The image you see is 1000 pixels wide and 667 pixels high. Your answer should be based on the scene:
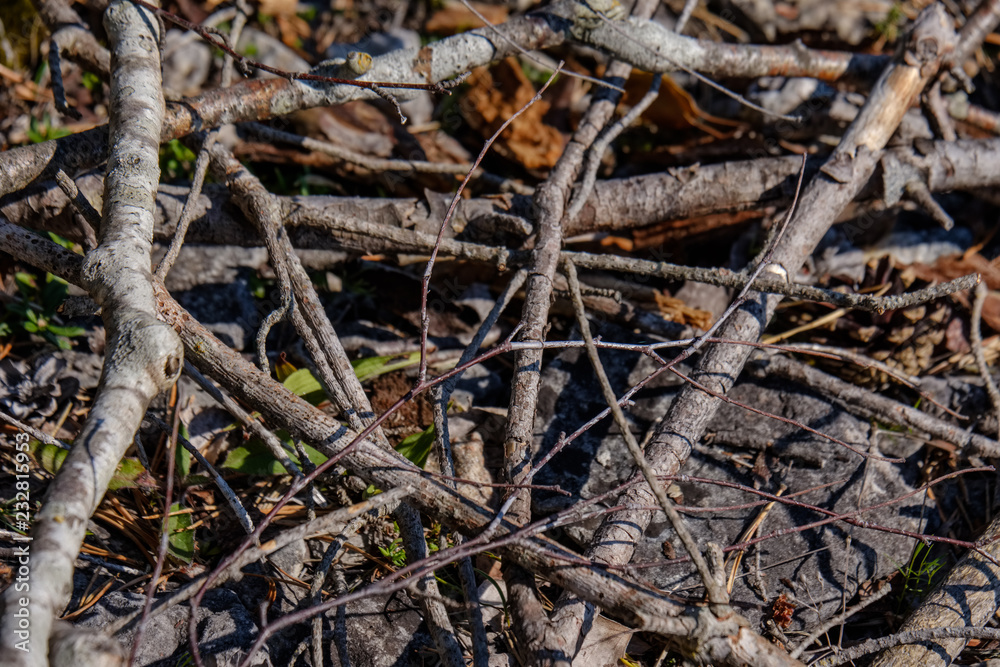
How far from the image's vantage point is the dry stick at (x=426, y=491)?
1561 millimetres

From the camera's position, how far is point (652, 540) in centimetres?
232

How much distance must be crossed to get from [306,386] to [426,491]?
943 mm

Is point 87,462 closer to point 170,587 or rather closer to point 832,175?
point 170,587

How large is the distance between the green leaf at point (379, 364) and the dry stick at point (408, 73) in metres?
1.10

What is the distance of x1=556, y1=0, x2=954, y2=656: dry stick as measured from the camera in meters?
2.00

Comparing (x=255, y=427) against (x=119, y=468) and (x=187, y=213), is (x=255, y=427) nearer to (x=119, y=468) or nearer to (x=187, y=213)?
(x=119, y=468)

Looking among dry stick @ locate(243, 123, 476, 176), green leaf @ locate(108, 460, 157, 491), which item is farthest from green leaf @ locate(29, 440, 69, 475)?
dry stick @ locate(243, 123, 476, 176)

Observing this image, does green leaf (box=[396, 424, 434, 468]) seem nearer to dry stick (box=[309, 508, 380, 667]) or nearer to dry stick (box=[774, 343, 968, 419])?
dry stick (box=[309, 508, 380, 667])

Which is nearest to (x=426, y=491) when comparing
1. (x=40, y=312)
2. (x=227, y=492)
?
(x=227, y=492)

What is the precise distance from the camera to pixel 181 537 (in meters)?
2.18

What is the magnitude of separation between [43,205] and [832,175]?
3.26 metres

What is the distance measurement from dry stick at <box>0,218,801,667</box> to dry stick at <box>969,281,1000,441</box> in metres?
1.67

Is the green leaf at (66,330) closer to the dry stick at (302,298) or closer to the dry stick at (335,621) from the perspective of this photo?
the dry stick at (302,298)

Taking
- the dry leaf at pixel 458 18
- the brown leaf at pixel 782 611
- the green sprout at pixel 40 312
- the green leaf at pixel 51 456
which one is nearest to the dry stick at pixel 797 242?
the brown leaf at pixel 782 611
